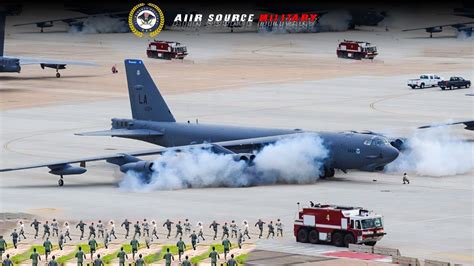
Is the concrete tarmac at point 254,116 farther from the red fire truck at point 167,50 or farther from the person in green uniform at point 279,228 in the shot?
the red fire truck at point 167,50

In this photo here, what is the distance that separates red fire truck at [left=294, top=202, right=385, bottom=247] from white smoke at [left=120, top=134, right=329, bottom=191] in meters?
16.5

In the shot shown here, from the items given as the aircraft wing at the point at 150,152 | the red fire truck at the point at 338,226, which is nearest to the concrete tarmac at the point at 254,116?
the red fire truck at the point at 338,226

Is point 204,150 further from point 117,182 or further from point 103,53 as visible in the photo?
point 103,53

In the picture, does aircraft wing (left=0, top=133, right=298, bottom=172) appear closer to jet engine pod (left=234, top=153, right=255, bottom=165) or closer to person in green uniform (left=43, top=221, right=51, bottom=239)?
jet engine pod (left=234, top=153, right=255, bottom=165)

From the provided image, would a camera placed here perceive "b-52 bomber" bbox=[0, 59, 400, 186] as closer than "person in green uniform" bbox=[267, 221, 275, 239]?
No

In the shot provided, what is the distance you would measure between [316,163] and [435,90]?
2258 inches

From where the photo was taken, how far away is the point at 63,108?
11806 centimetres

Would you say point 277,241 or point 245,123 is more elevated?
point 245,123

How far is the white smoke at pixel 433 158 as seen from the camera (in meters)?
81.3

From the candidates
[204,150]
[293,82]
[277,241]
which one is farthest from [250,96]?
[277,241]

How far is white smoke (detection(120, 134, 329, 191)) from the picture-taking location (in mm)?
77000

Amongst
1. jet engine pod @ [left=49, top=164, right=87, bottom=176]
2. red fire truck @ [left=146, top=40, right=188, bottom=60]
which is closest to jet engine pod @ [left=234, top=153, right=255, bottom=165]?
jet engine pod @ [left=49, top=164, right=87, bottom=176]

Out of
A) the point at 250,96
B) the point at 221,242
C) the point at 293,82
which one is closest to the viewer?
the point at 221,242

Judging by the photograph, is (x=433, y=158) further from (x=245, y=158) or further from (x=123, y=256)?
(x=123, y=256)
